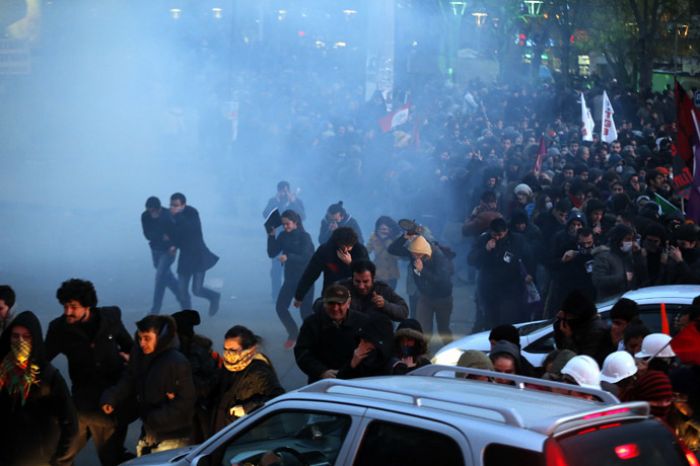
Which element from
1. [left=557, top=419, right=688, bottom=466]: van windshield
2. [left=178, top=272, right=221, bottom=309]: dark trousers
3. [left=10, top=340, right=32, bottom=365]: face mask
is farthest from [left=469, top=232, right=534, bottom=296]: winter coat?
[left=557, top=419, right=688, bottom=466]: van windshield

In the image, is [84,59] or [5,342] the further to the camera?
[84,59]

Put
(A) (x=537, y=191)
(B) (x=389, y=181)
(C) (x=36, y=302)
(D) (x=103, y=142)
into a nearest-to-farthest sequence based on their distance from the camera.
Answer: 1. (C) (x=36, y=302)
2. (A) (x=537, y=191)
3. (B) (x=389, y=181)
4. (D) (x=103, y=142)

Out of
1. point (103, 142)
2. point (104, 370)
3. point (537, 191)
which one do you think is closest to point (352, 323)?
point (104, 370)

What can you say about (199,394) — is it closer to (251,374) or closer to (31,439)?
(251,374)

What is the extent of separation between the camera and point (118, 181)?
2778cm

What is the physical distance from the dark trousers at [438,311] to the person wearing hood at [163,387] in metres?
4.29

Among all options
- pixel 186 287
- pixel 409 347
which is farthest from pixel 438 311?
pixel 409 347

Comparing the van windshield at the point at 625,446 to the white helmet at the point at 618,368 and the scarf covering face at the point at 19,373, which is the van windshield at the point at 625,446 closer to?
the white helmet at the point at 618,368

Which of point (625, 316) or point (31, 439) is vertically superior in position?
point (625, 316)

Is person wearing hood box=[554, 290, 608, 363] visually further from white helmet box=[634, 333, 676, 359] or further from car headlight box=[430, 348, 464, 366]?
car headlight box=[430, 348, 464, 366]

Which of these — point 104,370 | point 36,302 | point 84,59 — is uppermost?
point 84,59

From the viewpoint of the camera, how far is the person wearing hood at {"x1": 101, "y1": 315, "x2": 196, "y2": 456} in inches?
258

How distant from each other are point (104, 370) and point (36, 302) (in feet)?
23.0

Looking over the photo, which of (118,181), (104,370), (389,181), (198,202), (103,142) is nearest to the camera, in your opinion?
(104,370)
